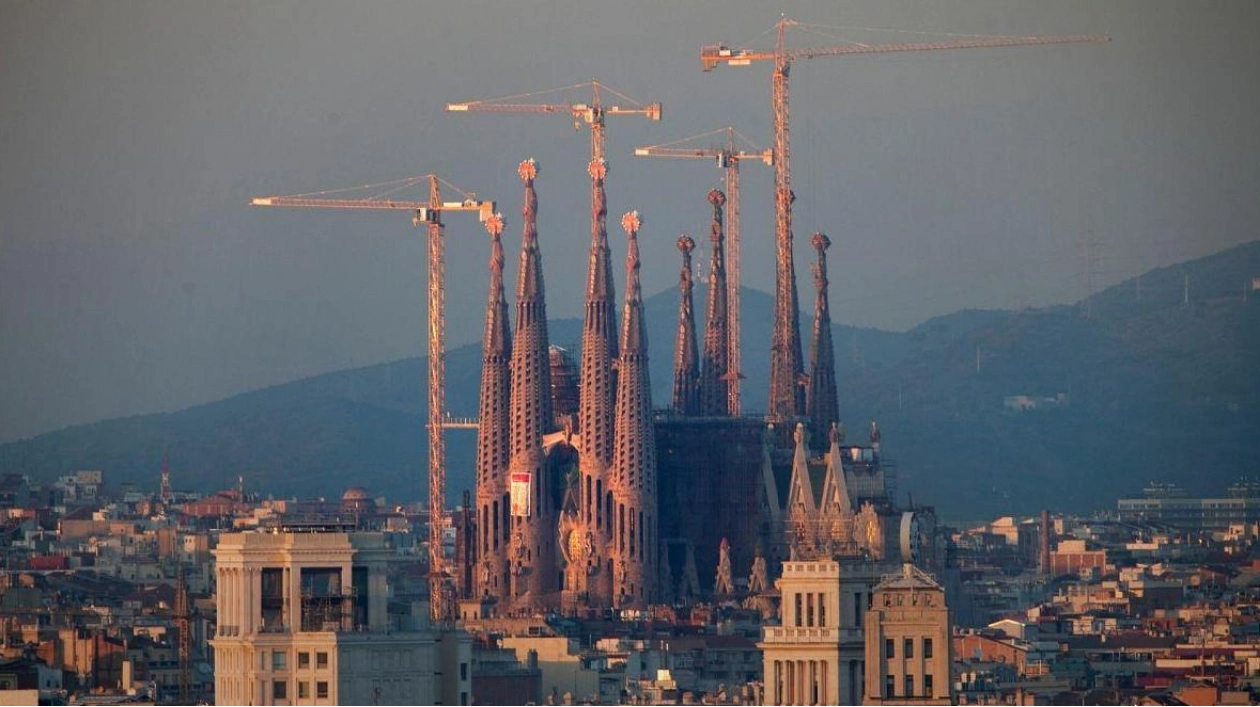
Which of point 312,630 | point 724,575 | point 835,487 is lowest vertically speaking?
point 312,630

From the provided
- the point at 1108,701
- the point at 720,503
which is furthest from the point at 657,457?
the point at 1108,701

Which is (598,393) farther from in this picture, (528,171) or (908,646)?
(908,646)

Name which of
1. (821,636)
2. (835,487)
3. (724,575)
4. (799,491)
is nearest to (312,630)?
(821,636)

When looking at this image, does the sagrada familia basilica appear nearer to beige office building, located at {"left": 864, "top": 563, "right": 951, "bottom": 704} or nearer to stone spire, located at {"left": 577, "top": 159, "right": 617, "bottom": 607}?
stone spire, located at {"left": 577, "top": 159, "right": 617, "bottom": 607}

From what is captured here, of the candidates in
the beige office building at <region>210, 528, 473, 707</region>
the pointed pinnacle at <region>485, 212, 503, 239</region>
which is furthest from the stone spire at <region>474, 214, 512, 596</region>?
the beige office building at <region>210, 528, 473, 707</region>

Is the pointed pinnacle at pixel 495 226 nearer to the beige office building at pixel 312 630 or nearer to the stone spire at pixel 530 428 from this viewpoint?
the stone spire at pixel 530 428

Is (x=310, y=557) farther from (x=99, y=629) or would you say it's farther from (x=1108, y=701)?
(x=99, y=629)
